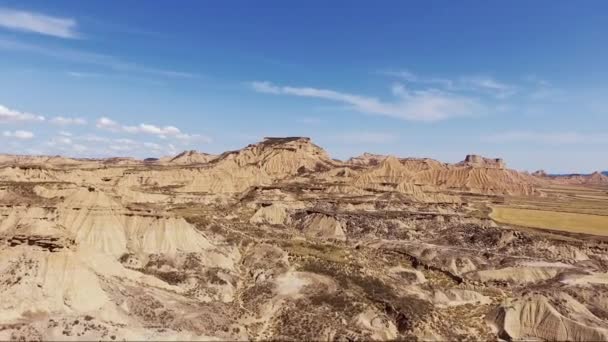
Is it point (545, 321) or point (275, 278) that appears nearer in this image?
point (545, 321)

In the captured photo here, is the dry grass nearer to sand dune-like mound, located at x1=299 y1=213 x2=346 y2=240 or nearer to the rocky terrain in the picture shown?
the rocky terrain

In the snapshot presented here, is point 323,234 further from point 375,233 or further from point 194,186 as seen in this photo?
point 194,186

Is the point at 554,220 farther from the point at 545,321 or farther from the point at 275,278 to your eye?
the point at 275,278

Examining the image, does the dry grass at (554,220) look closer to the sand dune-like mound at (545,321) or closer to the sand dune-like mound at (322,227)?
the sand dune-like mound at (322,227)

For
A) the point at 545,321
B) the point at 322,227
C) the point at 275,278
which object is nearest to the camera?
the point at 545,321

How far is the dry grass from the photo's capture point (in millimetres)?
124606

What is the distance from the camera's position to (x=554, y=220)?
140 meters

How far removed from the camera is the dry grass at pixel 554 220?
124606 millimetres

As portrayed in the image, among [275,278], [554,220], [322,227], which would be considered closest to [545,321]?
[275,278]

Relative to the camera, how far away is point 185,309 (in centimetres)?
4356

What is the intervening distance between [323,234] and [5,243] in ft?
212

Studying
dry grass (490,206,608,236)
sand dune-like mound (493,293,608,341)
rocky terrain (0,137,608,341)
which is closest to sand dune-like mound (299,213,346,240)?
rocky terrain (0,137,608,341)

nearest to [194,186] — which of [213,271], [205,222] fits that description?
[205,222]

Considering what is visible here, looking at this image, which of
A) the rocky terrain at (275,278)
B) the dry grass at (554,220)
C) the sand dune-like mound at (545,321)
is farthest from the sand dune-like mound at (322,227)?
the dry grass at (554,220)
